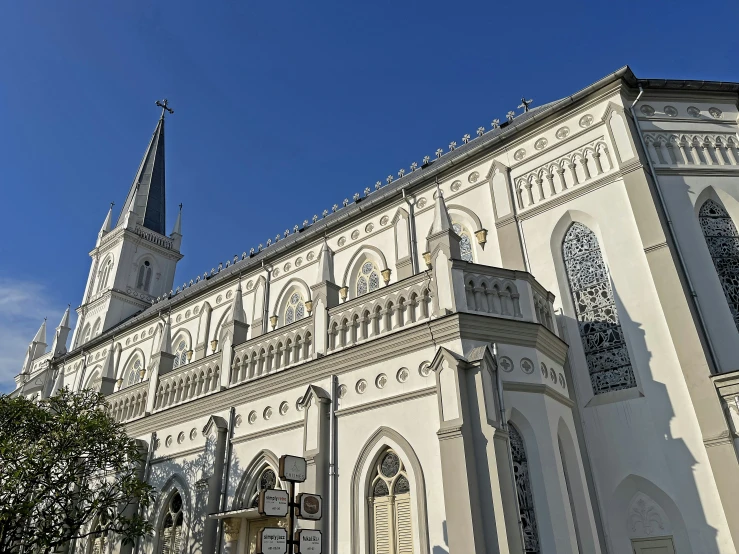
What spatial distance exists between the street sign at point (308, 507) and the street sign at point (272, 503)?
0.70 ft

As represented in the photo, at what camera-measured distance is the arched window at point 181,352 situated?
24.6 m

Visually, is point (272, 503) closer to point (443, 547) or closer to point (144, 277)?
point (443, 547)

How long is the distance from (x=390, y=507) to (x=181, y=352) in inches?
675

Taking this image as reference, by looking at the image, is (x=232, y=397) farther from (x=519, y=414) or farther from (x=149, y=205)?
(x=149, y=205)

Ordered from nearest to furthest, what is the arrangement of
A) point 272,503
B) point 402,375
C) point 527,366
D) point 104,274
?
1. point 272,503
2. point 527,366
3. point 402,375
4. point 104,274

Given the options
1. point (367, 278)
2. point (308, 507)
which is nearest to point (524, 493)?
point (308, 507)

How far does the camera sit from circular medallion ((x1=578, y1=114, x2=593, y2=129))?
15.0 metres

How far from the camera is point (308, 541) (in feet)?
23.4

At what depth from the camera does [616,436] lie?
11914 mm

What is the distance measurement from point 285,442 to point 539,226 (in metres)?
8.67

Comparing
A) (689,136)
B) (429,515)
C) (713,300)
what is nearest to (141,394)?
(429,515)

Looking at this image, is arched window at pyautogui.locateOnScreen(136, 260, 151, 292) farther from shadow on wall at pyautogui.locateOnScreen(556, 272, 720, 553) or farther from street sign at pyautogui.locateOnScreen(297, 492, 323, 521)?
street sign at pyautogui.locateOnScreen(297, 492, 323, 521)

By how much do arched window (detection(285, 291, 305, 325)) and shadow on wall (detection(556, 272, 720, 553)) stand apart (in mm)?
11036

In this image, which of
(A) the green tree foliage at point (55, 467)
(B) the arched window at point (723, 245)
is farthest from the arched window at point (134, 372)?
(B) the arched window at point (723, 245)
